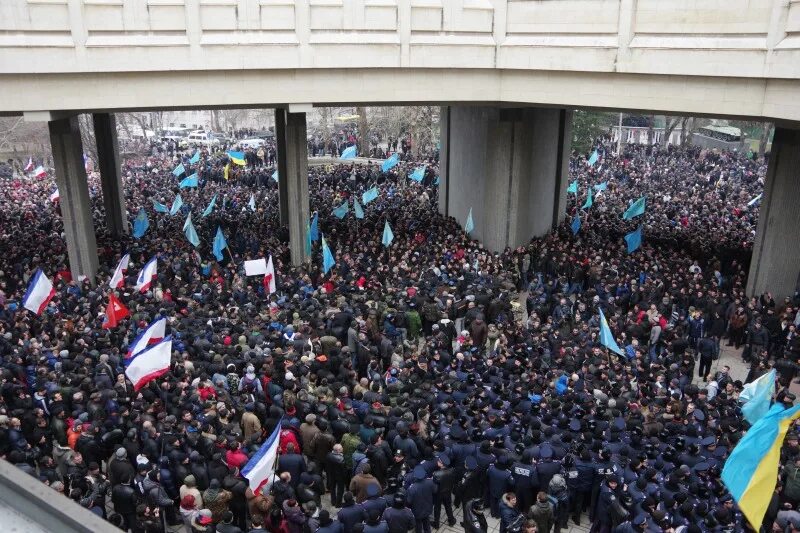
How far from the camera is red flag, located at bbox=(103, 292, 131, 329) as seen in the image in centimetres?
1331

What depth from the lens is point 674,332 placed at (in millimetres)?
13617

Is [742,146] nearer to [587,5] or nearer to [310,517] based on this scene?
[587,5]

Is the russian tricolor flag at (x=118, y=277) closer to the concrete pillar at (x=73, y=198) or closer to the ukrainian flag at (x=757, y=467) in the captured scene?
the concrete pillar at (x=73, y=198)

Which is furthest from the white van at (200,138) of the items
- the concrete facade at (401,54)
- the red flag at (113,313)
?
the red flag at (113,313)

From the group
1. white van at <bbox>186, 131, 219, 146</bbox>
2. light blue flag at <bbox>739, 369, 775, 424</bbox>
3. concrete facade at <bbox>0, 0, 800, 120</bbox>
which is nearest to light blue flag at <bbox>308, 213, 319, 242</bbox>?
concrete facade at <bbox>0, 0, 800, 120</bbox>

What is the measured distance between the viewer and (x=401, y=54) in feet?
59.3

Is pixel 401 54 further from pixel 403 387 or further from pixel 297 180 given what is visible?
pixel 403 387

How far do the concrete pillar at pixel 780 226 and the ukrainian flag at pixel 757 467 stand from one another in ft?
37.8

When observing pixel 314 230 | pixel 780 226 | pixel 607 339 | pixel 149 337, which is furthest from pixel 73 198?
pixel 780 226

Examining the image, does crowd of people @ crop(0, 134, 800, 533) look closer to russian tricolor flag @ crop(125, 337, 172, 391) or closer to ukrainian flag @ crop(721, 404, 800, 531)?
russian tricolor flag @ crop(125, 337, 172, 391)

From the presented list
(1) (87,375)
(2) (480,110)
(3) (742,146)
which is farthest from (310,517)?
(3) (742,146)

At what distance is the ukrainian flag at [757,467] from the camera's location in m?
6.85

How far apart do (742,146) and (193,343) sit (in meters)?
47.5

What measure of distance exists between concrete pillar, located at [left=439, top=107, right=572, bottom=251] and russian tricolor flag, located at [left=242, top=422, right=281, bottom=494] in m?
14.9
